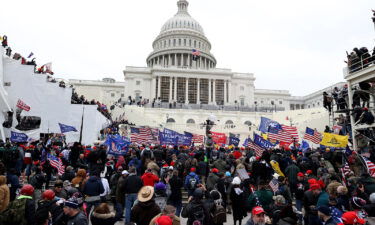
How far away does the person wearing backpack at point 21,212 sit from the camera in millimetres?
4898

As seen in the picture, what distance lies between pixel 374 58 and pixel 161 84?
56525mm

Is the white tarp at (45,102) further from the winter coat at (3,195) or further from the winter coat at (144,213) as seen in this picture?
the winter coat at (144,213)

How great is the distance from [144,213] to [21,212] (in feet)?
7.25

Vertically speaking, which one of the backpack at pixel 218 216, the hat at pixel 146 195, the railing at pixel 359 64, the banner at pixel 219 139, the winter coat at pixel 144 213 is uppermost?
the railing at pixel 359 64

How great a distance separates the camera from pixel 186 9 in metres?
102

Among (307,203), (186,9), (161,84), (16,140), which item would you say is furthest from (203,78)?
(307,203)

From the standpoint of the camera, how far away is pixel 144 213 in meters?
5.25

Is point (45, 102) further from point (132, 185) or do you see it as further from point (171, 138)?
point (132, 185)

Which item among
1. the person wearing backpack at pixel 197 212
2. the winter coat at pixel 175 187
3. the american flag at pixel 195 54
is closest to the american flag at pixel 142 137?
the winter coat at pixel 175 187

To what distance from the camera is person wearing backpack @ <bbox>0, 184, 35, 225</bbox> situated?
4898 mm

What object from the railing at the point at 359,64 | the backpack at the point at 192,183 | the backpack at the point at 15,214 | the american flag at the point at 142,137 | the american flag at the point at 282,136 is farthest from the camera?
the american flag at the point at 142,137

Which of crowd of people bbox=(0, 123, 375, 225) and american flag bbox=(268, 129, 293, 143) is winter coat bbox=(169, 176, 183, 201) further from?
american flag bbox=(268, 129, 293, 143)

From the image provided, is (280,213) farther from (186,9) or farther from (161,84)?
(186,9)

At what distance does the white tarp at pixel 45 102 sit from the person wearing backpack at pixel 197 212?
775 inches
